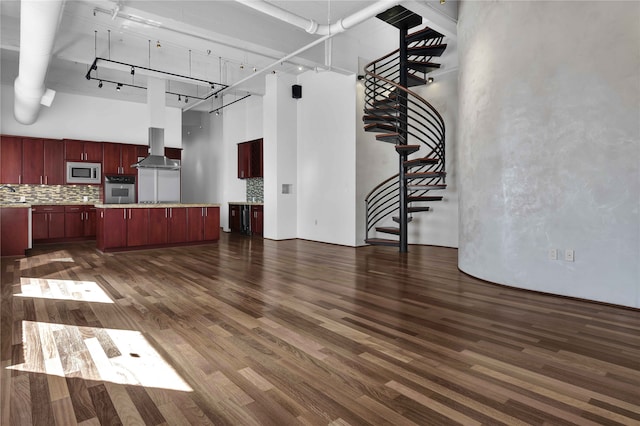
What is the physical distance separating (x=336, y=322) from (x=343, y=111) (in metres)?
5.83

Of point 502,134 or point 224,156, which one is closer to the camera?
point 502,134

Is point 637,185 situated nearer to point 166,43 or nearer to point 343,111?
point 343,111

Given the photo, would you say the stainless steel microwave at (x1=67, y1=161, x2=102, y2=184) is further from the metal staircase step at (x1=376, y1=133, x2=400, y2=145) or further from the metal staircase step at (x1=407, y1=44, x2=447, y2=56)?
the metal staircase step at (x1=407, y1=44, x2=447, y2=56)

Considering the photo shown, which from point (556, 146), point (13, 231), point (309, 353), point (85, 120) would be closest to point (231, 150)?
point (85, 120)

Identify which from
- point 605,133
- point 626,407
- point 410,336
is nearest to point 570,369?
point 626,407

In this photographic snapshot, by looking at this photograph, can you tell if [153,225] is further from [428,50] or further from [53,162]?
[428,50]

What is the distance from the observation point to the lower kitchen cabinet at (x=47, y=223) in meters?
8.25

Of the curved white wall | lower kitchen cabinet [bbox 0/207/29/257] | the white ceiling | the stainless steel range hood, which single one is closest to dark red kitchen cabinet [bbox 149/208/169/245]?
the stainless steel range hood

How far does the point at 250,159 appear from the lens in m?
10.5

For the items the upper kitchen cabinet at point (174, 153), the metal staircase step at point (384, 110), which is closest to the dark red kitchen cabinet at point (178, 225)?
the upper kitchen cabinet at point (174, 153)

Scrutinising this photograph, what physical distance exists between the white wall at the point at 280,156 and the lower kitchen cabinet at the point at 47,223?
4742mm

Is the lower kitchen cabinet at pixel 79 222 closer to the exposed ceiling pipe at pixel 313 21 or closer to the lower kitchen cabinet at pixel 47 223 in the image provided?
the lower kitchen cabinet at pixel 47 223

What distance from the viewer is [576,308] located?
11.4 ft

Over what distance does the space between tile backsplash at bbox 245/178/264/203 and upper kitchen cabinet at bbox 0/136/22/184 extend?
545 centimetres
